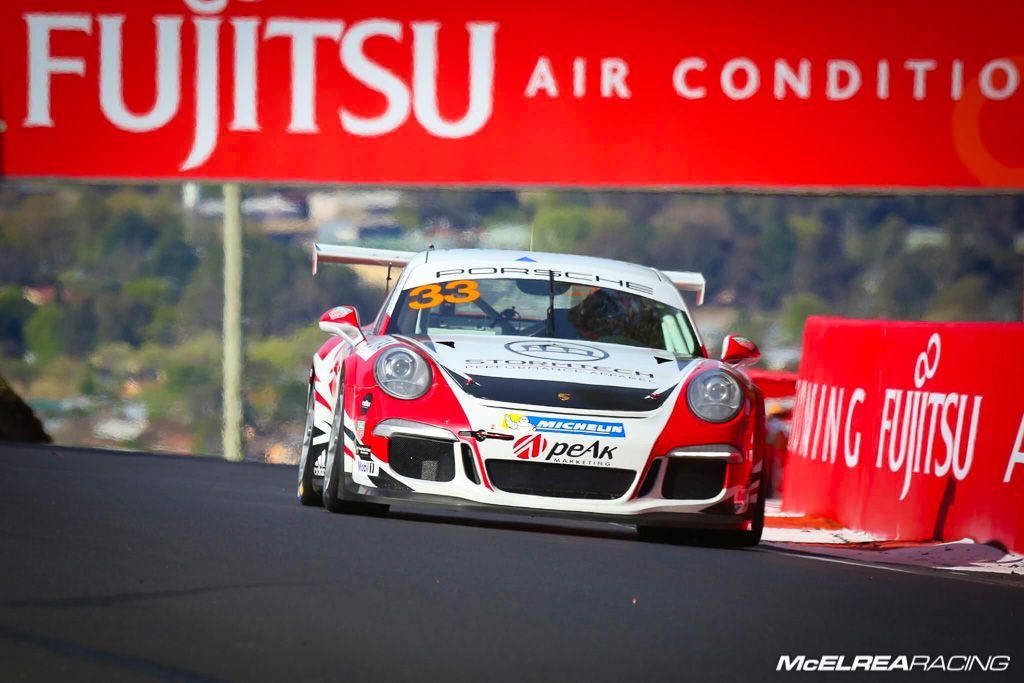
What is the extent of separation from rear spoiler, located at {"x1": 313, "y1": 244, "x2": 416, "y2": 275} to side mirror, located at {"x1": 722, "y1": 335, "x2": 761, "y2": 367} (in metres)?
1.94

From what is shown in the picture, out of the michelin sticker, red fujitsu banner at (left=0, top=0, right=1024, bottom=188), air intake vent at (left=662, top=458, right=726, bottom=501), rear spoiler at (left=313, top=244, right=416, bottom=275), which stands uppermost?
red fujitsu banner at (left=0, top=0, right=1024, bottom=188)

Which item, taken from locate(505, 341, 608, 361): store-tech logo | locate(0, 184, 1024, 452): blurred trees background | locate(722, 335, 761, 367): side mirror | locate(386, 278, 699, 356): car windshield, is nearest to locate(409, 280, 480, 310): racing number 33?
locate(386, 278, 699, 356): car windshield

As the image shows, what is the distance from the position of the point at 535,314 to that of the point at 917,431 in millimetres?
2543

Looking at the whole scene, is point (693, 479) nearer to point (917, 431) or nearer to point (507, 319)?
point (507, 319)

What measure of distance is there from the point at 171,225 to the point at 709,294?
5.04 meters

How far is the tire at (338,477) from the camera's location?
8820mm

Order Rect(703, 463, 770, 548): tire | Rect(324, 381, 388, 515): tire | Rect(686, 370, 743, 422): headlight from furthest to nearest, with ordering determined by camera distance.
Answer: Rect(703, 463, 770, 548): tire, Rect(324, 381, 388, 515): tire, Rect(686, 370, 743, 422): headlight

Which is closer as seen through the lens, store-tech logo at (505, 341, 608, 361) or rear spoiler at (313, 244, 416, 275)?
store-tech logo at (505, 341, 608, 361)

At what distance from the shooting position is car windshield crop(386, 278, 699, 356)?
31.2 feet

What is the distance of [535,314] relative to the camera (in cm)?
963

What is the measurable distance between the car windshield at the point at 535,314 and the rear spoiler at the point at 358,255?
113 centimetres

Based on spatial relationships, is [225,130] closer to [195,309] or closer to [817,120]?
[195,309]

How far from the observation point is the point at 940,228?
71.7 ft

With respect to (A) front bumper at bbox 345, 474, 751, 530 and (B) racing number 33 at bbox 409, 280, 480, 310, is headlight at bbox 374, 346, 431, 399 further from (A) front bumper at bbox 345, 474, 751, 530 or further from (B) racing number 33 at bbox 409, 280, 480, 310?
(B) racing number 33 at bbox 409, 280, 480, 310
